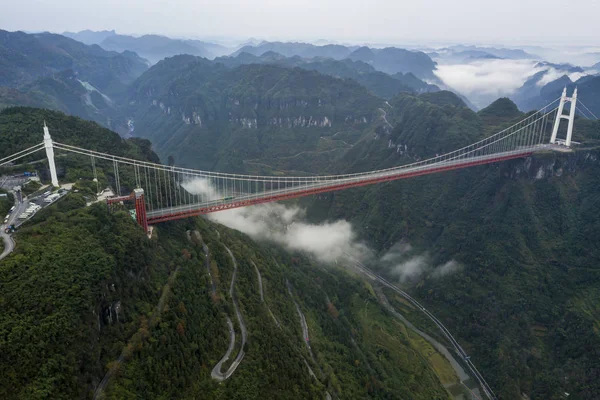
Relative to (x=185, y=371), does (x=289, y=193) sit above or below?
above

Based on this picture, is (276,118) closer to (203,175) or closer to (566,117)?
(566,117)

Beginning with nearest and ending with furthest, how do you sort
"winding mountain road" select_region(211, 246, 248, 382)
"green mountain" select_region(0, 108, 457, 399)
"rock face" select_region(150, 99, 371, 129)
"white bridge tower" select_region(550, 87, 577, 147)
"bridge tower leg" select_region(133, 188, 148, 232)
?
"green mountain" select_region(0, 108, 457, 399), "winding mountain road" select_region(211, 246, 248, 382), "bridge tower leg" select_region(133, 188, 148, 232), "white bridge tower" select_region(550, 87, 577, 147), "rock face" select_region(150, 99, 371, 129)

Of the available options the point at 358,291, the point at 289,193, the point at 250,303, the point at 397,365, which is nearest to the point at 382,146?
the point at 358,291

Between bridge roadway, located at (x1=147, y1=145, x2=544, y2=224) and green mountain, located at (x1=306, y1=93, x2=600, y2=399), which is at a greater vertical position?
bridge roadway, located at (x1=147, y1=145, x2=544, y2=224)

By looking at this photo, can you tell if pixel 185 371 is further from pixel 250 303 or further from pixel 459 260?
pixel 459 260

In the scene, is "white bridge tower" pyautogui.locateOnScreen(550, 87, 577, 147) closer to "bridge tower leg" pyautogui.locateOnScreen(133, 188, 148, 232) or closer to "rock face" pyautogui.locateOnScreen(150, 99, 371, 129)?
"bridge tower leg" pyautogui.locateOnScreen(133, 188, 148, 232)

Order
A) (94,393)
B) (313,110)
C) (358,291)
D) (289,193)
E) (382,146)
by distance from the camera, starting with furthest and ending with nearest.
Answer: (313,110)
(382,146)
(358,291)
(289,193)
(94,393)

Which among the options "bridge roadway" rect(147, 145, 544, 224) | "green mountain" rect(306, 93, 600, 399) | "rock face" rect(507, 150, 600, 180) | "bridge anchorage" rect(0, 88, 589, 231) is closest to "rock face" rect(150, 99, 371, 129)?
"green mountain" rect(306, 93, 600, 399)
